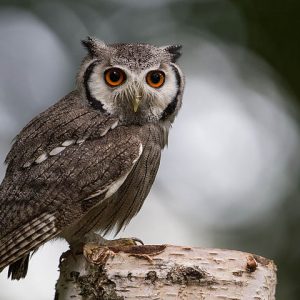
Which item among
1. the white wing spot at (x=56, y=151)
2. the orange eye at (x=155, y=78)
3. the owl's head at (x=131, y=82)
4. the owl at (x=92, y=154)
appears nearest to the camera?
the owl at (x=92, y=154)

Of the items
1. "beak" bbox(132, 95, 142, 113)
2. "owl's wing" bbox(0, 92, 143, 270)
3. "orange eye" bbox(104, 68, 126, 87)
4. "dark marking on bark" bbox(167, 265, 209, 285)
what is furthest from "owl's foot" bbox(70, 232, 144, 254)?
"orange eye" bbox(104, 68, 126, 87)

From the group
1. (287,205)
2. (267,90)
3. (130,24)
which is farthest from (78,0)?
(287,205)

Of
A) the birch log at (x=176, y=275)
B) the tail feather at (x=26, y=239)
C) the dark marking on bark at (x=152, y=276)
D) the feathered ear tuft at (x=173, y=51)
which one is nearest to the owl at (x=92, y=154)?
the tail feather at (x=26, y=239)

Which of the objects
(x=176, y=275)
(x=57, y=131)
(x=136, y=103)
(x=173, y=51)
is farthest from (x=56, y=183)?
(x=173, y=51)

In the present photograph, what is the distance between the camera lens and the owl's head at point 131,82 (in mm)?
5555

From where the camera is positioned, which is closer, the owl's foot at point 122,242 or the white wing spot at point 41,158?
the owl's foot at point 122,242

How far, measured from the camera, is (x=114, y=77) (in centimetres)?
564

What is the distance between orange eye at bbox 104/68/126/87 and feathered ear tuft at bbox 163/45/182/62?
0.42 metres

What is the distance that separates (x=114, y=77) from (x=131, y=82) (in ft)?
0.50

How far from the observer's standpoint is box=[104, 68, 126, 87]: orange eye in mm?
5617

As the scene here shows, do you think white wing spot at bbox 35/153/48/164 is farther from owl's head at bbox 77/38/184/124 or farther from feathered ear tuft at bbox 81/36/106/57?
feathered ear tuft at bbox 81/36/106/57

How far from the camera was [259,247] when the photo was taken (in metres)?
9.27

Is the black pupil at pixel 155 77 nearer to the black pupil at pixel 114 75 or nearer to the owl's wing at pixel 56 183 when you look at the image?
the black pupil at pixel 114 75

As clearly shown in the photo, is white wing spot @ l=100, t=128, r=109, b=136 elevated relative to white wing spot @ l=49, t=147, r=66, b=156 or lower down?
elevated
